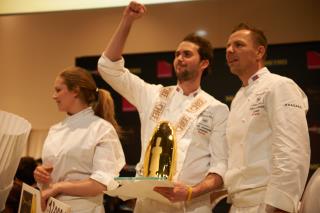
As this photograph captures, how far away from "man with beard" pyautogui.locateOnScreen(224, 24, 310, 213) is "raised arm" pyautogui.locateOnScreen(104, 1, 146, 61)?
442 mm

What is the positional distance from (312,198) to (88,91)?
1.26 meters

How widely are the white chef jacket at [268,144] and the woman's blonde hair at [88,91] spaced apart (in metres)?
0.69

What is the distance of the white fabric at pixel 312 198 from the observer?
1560mm

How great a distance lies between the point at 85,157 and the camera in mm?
2219

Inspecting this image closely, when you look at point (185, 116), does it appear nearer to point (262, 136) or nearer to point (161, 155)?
point (161, 155)

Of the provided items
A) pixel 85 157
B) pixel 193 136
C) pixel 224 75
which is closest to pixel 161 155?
pixel 193 136

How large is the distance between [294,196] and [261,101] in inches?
15.9

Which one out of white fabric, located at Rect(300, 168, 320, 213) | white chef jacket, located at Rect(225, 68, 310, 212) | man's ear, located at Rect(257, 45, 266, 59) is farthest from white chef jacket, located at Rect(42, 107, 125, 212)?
white fabric, located at Rect(300, 168, 320, 213)

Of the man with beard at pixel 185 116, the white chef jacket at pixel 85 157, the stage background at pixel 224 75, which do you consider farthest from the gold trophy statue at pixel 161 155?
the stage background at pixel 224 75

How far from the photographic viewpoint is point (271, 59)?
4.20 meters

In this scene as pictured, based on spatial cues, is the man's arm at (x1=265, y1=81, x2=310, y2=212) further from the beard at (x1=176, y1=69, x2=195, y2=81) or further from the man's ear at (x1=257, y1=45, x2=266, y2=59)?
the beard at (x1=176, y1=69, x2=195, y2=81)


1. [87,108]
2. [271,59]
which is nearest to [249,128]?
[87,108]

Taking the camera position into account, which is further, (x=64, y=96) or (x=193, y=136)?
(x=64, y=96)

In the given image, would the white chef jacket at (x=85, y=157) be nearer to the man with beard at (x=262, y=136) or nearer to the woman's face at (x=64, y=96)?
the woman's face at (x=64, y=96)
